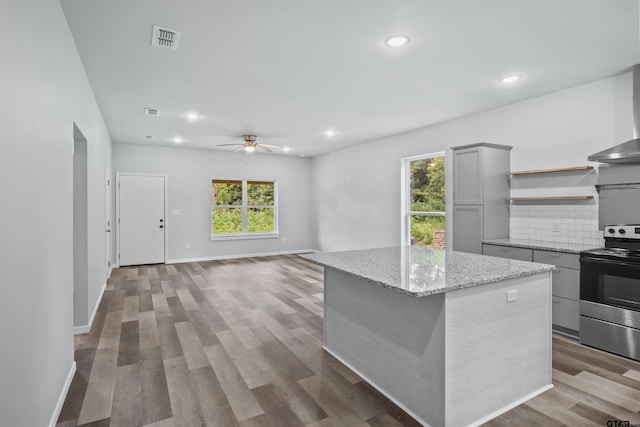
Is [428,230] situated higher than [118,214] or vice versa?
[118,214]

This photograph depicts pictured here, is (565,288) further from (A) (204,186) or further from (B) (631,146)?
(A) (204,186)

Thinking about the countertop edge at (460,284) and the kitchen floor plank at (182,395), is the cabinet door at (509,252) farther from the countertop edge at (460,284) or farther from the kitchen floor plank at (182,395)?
the kitchen floor plank at (182,395)

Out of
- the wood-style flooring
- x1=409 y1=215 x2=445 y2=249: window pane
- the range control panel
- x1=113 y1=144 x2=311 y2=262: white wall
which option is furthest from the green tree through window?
x1=113 y1=144 x2=311 y2=262: white wall

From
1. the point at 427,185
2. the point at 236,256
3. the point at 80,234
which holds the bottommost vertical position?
the point at 236,256

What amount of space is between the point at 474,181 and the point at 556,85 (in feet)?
4.31

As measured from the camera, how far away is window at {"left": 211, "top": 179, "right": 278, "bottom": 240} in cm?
823

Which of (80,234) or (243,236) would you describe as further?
(243,236)

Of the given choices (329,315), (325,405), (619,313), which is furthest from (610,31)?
(325,405)

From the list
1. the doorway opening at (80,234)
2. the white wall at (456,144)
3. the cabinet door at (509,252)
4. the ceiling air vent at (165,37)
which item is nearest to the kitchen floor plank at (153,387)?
the doorway opening at (80,234)

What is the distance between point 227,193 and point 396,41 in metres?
6.33

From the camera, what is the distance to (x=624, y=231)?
328cm

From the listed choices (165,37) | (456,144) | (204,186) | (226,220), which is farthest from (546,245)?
(204,186)

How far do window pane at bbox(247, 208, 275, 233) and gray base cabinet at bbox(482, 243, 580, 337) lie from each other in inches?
249

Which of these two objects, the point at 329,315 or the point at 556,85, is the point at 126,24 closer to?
the point at 329,315
